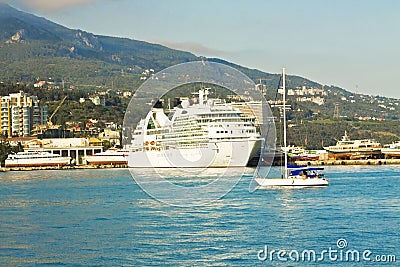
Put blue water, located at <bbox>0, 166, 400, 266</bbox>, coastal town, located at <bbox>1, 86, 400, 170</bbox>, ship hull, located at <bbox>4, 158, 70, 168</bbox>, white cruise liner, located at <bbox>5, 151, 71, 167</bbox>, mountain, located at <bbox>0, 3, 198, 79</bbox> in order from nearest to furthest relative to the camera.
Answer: blue water, located at <bbox>0, 166, 400, 266</bbox>
ship hull, located at <bbox>4, 158, 70, 168</bbox>
white cruise liner, located at <bbox>5, 151, 71, 167</bbox>
coastal town, located at <bbox>1, 86, 400, 170</bbox>
mountain, located at <bbox>0, 3, 198, 79</bbox>

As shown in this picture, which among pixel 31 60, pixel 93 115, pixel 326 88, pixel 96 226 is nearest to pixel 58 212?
pixel 96 226

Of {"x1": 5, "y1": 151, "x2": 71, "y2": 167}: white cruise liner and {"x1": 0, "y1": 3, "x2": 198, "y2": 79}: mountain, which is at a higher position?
{"x1": 0, "y1": 3, "x2": 198, "y2": 79}: mountain

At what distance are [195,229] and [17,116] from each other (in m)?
82.9

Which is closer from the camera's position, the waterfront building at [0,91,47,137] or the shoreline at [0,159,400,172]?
the shoreline at [0,159,400,172]

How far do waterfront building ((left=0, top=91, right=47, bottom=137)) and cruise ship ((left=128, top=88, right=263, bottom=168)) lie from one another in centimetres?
4833

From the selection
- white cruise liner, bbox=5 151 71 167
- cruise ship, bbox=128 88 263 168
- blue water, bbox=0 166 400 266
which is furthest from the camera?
white cruise liner, bbox=5 151 71 167

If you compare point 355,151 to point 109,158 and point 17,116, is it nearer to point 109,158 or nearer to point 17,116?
point 109,158

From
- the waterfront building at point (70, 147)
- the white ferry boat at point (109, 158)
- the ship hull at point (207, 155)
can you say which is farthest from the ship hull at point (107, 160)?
the ship hull at point (207, 155)

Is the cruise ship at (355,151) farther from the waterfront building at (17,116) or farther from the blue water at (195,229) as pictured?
the blue water at (195,229)

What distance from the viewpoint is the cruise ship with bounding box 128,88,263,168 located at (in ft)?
154

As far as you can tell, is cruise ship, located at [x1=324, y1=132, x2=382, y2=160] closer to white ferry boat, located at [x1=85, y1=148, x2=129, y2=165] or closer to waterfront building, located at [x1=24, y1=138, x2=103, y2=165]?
white ferry boat, located at [x1=85, y1=148, x2=129, y2=165]

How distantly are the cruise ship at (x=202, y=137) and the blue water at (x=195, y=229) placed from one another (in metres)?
18.7

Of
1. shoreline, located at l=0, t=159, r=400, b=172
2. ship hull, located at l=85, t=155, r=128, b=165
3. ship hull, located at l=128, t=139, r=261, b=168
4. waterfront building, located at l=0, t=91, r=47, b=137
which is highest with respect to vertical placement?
waterfront building, located at l=0, t=91, r=47, b=137

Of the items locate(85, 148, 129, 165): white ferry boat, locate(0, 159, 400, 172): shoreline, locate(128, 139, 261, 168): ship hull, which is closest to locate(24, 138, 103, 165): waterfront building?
locate(85, 148, 129, 165): white ferry boat
